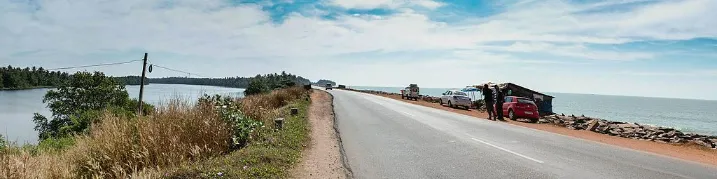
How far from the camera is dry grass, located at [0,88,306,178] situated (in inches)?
333

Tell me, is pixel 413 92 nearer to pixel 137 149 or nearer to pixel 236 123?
pixel 236 123

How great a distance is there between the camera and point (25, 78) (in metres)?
140

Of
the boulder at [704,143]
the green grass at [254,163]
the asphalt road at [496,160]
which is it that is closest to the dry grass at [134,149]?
the green grass at [254,163]

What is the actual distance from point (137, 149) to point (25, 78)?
6535 inches

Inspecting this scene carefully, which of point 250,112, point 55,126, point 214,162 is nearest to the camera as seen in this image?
point 214,162

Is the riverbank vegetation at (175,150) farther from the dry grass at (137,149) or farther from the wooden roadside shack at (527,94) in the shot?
the wooden roadside shack at (527,94)

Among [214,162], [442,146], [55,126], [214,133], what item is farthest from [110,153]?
[55,126]

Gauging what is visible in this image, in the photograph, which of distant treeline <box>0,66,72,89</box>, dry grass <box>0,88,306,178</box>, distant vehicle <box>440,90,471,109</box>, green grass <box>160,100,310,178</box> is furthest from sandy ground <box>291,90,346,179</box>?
distant treeline <box>0,66,72,89</box>

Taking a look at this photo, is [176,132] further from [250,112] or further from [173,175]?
[250,112]

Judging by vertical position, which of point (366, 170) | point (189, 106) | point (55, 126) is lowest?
point (55, 126)

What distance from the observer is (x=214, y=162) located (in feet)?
25.0

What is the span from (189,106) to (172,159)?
8.95ft

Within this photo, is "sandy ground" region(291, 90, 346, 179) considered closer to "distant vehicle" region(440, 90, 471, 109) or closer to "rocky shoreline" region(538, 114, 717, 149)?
"rocky shoreline" region(538, 114, 717, 149)

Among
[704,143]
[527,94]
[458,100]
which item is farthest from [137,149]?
[527,94]
